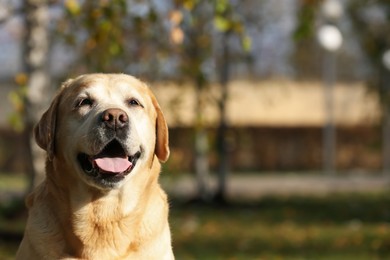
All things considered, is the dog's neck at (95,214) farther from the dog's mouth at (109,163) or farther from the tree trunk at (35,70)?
the tree trunk at (35,70)

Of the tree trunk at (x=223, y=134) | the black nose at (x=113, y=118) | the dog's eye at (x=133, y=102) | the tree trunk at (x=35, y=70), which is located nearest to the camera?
the black nose at (x=113, y=118)

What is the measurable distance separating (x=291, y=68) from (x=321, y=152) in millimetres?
4817

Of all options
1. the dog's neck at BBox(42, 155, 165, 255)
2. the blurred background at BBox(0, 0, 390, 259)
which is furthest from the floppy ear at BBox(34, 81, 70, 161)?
the blurred background at BBox(0, 0, 390, 259)

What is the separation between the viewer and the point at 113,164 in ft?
18.7

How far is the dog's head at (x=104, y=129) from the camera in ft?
18.5

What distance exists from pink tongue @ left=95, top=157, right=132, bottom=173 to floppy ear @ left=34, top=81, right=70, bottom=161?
0.40 m

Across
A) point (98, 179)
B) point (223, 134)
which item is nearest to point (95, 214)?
point (98, 179)

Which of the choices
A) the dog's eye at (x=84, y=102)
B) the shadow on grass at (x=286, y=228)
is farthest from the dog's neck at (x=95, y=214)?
the shadow on grass at (x=286, y=228)

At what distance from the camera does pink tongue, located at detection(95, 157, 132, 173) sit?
566cm

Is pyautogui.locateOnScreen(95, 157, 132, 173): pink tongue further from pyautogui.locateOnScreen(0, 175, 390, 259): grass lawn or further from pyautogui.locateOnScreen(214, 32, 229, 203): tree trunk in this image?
pyautogui.locateOnScreen(214, 32, 229, 203): tree trunk

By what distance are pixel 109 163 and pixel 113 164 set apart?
0.03m

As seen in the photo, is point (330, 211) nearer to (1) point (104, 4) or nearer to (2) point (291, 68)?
(1) point (104, 4)

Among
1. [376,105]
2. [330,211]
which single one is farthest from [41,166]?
[376,105]

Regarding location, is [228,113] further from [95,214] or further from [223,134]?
[95,214]
